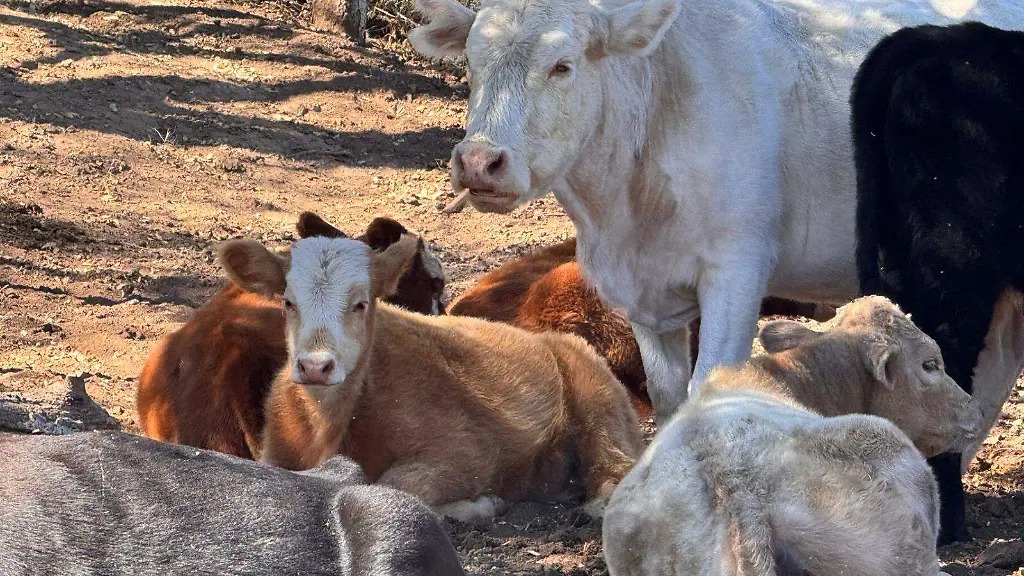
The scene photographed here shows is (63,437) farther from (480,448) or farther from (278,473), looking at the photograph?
(480,448)

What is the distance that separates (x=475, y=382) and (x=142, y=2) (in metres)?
11.2

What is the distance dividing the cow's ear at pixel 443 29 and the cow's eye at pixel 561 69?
0.59 metres

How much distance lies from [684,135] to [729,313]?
35.5 inches

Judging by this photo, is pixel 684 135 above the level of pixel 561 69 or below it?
below

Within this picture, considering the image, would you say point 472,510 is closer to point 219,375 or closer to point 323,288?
point 323,288

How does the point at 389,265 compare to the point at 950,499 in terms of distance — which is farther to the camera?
the point at 389,265

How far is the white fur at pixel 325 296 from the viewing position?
21.6 ft

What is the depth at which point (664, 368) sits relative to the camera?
7441 millimetres

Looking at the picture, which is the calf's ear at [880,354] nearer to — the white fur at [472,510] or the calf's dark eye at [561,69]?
the calf's dark eye at [561,69]

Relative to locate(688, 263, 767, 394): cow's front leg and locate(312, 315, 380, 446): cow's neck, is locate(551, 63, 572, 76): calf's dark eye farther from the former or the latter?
locate(312, 315, 380, 446): cow's neck

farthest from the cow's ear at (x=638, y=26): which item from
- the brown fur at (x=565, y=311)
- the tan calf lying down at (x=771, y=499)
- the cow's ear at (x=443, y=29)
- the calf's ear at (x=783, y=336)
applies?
the brown fur at (x=565, y=311)

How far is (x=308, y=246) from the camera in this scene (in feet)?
23.1

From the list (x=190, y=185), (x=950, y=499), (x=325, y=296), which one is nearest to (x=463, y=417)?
(x=325, y=296)

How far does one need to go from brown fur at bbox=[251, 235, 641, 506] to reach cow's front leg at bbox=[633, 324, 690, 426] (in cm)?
25
